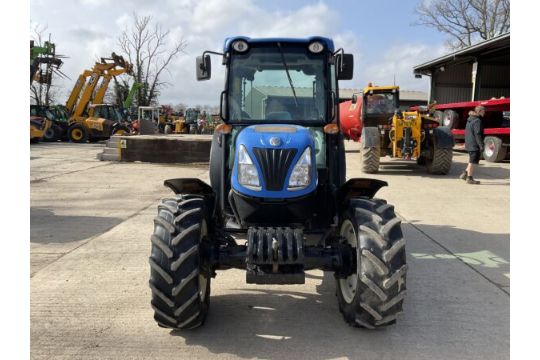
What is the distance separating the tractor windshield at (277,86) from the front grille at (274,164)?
0.80 m

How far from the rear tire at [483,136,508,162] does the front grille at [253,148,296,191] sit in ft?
44.0

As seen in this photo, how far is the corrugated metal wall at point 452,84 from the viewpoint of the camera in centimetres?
Result: 2548

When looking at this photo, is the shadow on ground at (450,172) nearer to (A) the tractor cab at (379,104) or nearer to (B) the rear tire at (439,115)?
(A) the tractor cab at (379,104)

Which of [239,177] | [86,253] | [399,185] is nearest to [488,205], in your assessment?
[399,185]

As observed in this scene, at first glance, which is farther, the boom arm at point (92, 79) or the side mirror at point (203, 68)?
the boom arm at point (92, 79)

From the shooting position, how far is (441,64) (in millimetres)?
24359

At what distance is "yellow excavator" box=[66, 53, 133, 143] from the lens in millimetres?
25266

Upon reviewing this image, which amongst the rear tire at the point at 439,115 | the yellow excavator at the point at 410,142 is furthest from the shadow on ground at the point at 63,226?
the rear tire at the point at 439,115

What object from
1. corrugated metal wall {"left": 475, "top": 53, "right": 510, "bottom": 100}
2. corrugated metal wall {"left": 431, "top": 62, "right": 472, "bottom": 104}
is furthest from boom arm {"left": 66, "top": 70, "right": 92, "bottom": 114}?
A: corrugated metal wall {"left": 475, "top": 53, "right": 510, "bottom": 100}

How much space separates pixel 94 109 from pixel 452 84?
2025cm

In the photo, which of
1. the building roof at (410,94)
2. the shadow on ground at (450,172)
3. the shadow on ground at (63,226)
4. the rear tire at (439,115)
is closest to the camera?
Result: the shadow on ground at (63,226)

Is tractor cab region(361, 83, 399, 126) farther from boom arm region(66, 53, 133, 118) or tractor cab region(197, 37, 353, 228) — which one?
boom arm region(66, 53, 133, 118)

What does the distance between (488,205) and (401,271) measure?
19.9 ft

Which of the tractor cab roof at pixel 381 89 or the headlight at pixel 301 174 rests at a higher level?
the tractor cab roof at pixel 381 89
